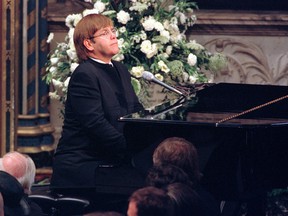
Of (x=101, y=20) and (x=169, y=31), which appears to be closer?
(x=101, y=20)

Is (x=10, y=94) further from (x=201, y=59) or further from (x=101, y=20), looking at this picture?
(x=101, y=20)

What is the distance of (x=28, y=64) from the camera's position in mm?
9719

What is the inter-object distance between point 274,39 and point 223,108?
361 centimetres

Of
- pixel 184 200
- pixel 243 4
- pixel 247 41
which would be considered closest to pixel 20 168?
pixel 184 200

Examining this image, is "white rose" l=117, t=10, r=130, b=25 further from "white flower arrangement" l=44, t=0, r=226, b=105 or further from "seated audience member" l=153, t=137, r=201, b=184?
"seated audience member" l=153, t=137, r=201, b=184

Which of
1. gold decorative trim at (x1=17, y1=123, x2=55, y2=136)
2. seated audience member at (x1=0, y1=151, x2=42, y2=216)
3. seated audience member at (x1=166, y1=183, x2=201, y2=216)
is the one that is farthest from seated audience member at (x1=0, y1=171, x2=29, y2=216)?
gold decorative trim at (x1=17, y1=123, x2=55, y2=136)

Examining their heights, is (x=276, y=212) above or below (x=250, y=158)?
below

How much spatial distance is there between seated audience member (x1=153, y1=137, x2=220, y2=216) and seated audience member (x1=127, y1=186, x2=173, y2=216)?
85cm

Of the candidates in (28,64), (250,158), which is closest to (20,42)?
(28,64)

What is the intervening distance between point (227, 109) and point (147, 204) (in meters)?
2.08

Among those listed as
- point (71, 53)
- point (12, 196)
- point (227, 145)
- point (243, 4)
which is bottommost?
point (12, 196)

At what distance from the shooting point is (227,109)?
20.8ft

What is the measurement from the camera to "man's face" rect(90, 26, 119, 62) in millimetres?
6191

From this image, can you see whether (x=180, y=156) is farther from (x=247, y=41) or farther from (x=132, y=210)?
(x=247, y=41)
